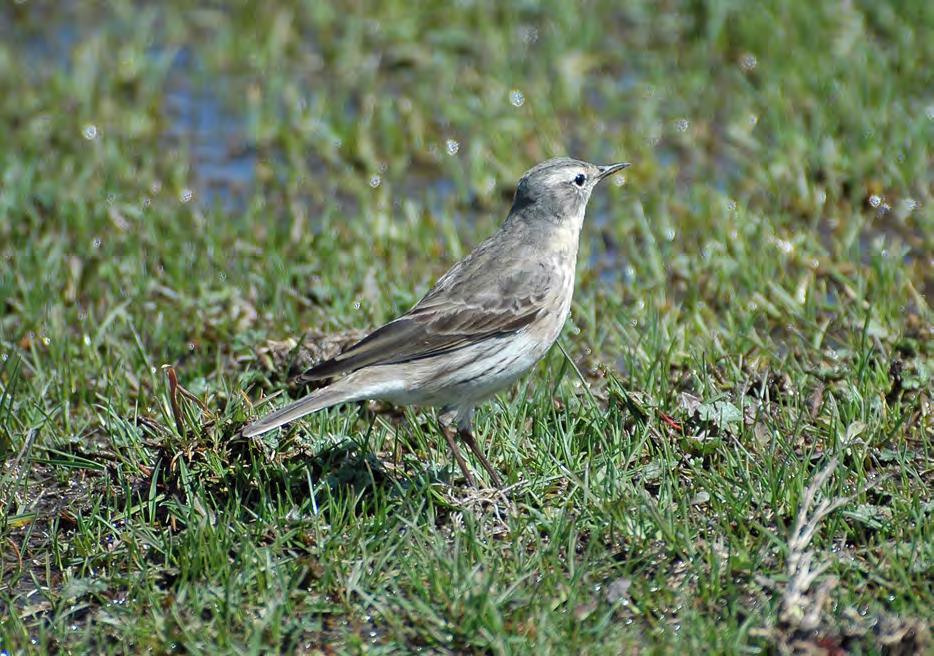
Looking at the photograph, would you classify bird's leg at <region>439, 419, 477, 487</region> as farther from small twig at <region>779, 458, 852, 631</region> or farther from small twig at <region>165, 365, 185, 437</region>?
small twig at <region>779, 458, 852, 631</region>

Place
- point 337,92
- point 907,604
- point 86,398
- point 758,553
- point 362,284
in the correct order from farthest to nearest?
1. point 337,92
2. point 362,284
3. point 86,398
4. point 758,553
5. point 907,604

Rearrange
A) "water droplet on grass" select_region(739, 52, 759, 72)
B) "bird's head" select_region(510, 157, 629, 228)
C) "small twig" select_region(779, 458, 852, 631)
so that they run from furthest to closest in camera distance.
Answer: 1. "water droplet on grass" select_region(739, 52, 759, 72)
2. "bird's head" select_region(510, 157, 629, 228)
3. "small twig" select_region(779, 458, 852, 631)

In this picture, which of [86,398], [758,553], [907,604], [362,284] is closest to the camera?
[907,604]

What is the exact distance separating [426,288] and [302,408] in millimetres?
2623

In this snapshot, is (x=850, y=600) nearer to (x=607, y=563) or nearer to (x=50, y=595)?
(x=607, y=563)

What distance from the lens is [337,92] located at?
11188 millimetres

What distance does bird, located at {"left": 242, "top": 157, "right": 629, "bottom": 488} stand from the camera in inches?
243

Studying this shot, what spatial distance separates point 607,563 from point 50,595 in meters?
2.38

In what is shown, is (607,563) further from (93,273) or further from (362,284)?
(93,273)

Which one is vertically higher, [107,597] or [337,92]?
[337,92]

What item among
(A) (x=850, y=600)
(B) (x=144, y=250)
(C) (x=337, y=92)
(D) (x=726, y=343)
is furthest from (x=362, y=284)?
(A) (x=850, y=600)

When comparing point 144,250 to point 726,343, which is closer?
point 726,343

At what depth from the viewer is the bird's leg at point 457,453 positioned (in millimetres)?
6297

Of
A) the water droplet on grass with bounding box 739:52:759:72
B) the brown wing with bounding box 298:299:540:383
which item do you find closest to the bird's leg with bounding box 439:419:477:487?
the brown wing with bounding box 298:299:540:383
